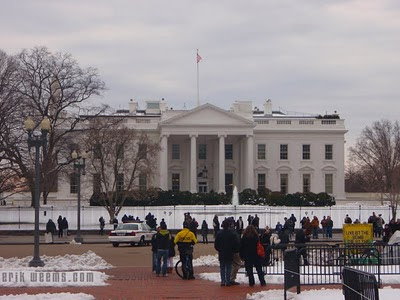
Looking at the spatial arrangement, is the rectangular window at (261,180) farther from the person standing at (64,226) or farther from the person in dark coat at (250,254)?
the person in dark coat at (250,254)

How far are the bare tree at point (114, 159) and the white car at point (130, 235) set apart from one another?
68.6 feet

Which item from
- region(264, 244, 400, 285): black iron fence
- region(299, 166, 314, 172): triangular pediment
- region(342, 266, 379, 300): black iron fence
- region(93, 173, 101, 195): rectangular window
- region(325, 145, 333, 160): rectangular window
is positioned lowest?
region(264, 244, 400, 285): black iron fence

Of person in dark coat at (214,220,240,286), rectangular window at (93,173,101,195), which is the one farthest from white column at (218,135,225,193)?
person in dark coat at (214,220,240,286)

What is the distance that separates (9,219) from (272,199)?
25621mm

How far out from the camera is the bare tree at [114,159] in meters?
68.9

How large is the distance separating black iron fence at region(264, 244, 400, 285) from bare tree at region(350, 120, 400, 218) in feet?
226

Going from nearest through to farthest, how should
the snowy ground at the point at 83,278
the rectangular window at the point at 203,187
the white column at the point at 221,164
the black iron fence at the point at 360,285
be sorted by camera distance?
the black iron fence at the point at 360,285 → the snowy ground at the point at 83,278 → the white column at the point at 221,164 → the rectangular window at the point at 203,187

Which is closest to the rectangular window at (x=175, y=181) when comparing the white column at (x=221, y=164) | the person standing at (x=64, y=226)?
the white column at (x=221, y=164)

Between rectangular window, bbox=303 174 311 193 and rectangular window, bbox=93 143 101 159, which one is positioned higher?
rectangular window, bbox=93 143 101 159

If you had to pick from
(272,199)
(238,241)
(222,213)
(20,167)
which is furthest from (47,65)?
(238,241)

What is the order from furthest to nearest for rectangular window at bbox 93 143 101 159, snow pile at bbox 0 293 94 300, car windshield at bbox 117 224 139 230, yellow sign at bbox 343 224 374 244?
1. rectangular window at bbox 93 143 101 159
2. car windshield at bbox 117 224 139 230
3. yellow sign at bbox 343 224 374 244
4. snow pile at bbox 0 293 94 300

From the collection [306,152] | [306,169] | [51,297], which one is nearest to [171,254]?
[51,297]

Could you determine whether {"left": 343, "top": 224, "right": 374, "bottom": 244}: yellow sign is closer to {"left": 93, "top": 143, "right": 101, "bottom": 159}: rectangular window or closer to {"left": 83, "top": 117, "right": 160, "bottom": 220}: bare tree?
{"left": 83, "top": 117, "right": 160, "bottom": 220}: bare tree

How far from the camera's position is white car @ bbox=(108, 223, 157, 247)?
1688 inches
